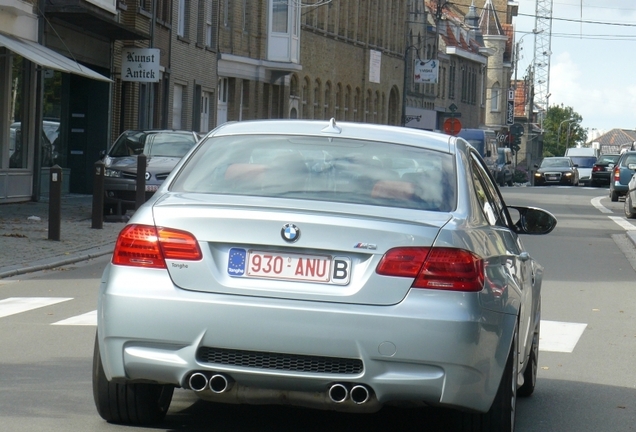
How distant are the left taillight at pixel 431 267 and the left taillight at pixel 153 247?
790 millimetres

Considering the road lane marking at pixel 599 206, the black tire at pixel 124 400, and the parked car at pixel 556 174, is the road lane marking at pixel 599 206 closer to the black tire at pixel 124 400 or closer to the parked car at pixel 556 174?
the parked car at pixel 556 174

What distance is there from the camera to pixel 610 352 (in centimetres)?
935

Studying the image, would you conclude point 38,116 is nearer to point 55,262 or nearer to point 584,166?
point 55,262

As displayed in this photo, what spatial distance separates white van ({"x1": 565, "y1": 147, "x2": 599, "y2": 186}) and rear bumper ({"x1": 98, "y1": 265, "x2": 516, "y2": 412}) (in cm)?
7074

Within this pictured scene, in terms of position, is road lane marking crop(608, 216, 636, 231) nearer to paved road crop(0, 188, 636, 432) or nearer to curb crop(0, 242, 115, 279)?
paved road crop(0, 188, 636, 432)

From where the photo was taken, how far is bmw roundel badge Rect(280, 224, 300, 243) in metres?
5.26

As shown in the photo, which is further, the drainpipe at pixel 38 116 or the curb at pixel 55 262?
the drainpipe at pixel 38 116

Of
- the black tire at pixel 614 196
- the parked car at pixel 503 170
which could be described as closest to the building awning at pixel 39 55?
the black tire at pixel 614 196

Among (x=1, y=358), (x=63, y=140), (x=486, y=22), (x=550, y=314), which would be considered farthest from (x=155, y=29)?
(x=486, y=22)

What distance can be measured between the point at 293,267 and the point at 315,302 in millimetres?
177

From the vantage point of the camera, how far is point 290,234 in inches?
207

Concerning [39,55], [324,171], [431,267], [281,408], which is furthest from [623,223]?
[431,267]

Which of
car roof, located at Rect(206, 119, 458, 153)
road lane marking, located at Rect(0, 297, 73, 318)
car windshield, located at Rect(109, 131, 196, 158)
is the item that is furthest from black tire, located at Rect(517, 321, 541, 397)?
car windshield, located at Rect(109, 131, 196, 158)

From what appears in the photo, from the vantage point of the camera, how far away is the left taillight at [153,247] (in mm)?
5375
